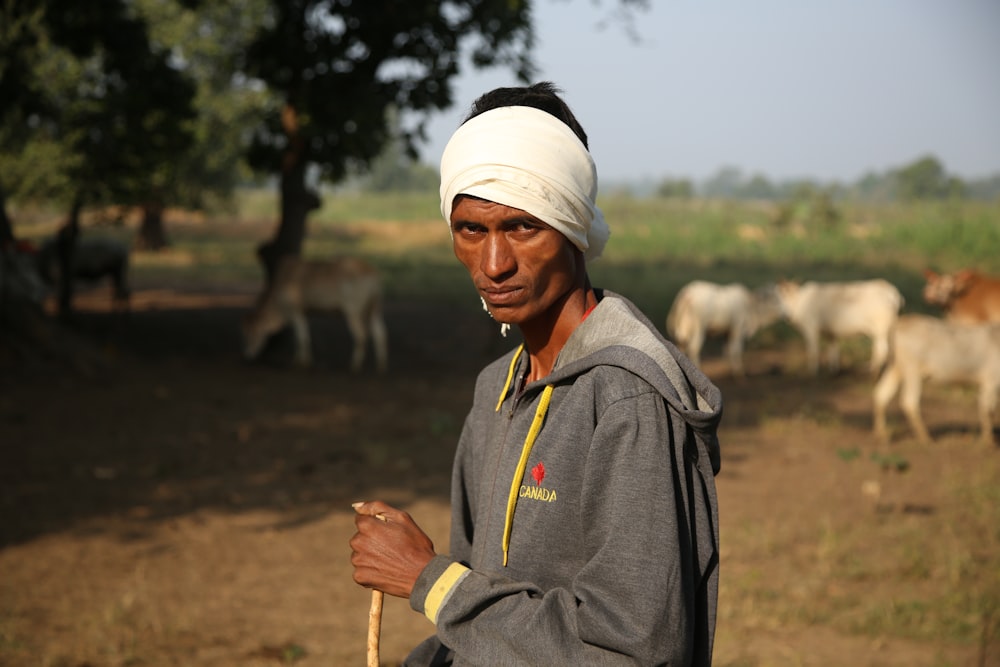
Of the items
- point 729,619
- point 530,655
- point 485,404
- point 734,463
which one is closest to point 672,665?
point 530,655

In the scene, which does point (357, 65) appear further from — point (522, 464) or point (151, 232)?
point (151, 232)

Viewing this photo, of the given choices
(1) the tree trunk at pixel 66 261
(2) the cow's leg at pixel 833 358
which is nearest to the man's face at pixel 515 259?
(2) the cow's leg at pixel 833 358

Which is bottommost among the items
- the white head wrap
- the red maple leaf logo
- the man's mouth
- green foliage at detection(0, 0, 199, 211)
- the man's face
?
the red maple leaf logo

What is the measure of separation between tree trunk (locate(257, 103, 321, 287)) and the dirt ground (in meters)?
1.40

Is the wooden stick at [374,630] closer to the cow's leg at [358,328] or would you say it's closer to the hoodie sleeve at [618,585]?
the hoodie sleeve at [618,585]

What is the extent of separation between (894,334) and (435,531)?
533cm

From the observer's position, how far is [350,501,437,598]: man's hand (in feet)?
6.14

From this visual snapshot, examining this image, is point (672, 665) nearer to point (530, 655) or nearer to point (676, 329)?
point (530, 655)

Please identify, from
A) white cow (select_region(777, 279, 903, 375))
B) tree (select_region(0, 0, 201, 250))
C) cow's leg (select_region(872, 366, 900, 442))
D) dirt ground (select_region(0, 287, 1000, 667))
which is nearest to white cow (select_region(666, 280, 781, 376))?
dirt ground (select_region(0, 287, 1000, 667))

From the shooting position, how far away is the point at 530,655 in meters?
1.70

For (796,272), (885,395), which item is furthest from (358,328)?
(796,272)

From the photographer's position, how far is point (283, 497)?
24.9ft

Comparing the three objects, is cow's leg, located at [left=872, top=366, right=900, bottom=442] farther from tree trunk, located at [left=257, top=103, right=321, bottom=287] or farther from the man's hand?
the man's hand

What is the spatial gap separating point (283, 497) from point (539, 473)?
6.10 m
